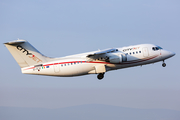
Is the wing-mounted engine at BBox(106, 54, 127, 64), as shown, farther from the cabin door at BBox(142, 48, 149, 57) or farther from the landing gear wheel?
the cabin door at BBox(142, 48, 149, 57)

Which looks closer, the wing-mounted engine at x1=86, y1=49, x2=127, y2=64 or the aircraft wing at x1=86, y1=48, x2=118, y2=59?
the aircraft wing at x1=86, y1=48, x2=118, y2=59

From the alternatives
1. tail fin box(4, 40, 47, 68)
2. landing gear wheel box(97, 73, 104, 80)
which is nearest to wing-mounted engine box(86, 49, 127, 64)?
landing gear wheel box(97, 73, 104, 80)

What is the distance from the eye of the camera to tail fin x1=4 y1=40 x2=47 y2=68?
96.4 feet

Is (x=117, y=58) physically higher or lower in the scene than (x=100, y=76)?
higher

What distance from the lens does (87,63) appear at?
30.6 metres

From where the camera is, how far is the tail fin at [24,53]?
96.4ft

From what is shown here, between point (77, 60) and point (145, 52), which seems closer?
point (77, 60)

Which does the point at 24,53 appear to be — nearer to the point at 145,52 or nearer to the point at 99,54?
the point at 99,54

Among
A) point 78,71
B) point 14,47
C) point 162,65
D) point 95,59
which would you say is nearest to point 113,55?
point 95,59

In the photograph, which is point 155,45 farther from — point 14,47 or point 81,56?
point 14,47

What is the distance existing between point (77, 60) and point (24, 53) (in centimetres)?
546

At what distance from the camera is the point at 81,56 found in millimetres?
30750

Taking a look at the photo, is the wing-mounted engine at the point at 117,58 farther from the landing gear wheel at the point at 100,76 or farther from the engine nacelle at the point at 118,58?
the landing gear wheel at the point at 100,76

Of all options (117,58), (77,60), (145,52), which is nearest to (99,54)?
(117,58)
